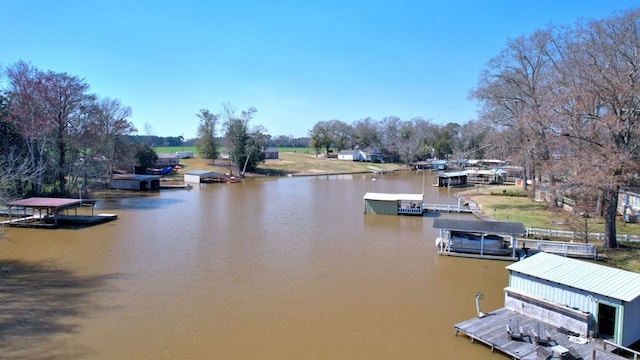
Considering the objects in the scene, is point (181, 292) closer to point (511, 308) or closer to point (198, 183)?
point (511, 308)

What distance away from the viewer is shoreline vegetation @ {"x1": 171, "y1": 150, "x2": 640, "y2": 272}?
19.6 meters

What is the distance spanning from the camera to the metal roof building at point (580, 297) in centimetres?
1078

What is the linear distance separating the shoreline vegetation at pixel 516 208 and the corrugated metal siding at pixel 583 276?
6560mm

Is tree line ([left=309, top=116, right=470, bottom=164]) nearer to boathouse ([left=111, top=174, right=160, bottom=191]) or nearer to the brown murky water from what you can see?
boathouse ([left=111, top=174, right=160, bottom=191])

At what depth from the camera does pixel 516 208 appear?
32.8 metres

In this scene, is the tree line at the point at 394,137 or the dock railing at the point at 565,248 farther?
the tree line at the point at 394,137

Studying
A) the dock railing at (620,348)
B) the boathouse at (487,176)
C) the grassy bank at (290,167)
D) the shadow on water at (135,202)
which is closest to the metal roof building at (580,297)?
the dock railing at (620,348)

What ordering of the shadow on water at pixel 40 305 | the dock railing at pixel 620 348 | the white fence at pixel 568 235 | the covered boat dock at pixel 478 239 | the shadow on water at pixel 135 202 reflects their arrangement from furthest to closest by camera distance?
the shadow on water at pixel 135 202
the white fence at pixel 568 235
the covered boat dock at pixel 478 239
the shadow on water at pixel 40 305
the dock railing at pixel 620 348

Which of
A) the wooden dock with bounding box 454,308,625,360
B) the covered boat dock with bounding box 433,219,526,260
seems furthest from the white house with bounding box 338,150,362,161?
the wooden dock with bounding box 454,308,625,360

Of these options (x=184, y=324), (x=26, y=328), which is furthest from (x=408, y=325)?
(x=26, y=328)

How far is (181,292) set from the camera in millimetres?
15281

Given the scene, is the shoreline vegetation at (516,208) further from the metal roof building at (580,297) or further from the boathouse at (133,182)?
the boathouse at (133,182)

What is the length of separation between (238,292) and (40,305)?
20.8 ft

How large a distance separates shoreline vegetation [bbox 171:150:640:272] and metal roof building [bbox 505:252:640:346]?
23.5ft
